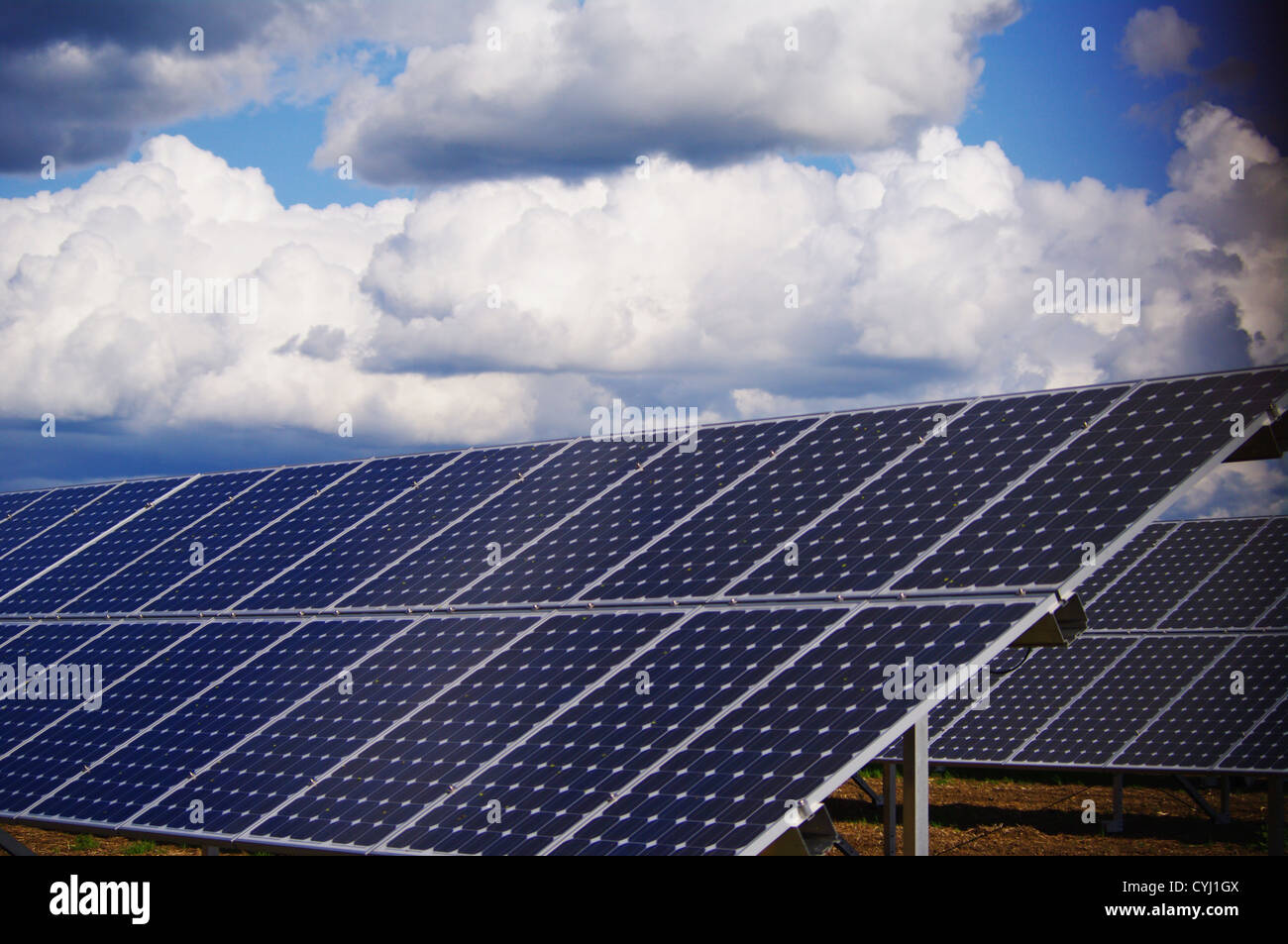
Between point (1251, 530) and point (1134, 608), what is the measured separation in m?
6.45

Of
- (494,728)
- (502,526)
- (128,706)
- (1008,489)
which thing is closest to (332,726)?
(494,728)

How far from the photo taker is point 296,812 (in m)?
19.8

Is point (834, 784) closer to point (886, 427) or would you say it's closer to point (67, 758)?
point (886, 427)

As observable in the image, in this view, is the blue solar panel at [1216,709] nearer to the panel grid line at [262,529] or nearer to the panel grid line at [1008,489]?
the panel grid line at [1008,489]

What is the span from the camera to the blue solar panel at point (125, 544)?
32.8 meters

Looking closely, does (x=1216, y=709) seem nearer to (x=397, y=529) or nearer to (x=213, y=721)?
(x=397, y=529)

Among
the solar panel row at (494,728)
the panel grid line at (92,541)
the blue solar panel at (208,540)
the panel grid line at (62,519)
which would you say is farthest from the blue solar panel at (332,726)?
the panel grid line at (62,519)

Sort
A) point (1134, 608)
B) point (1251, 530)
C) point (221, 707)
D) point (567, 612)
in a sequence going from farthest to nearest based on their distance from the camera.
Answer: point (1251, 530) < point (1134, 608) < point (221, 707) < point (567, 612)

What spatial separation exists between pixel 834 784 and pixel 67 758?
15810 mm
